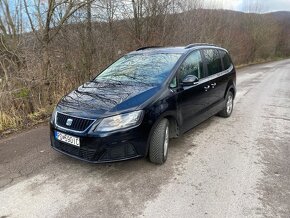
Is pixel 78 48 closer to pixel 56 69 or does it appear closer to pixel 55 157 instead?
pixel 56 69

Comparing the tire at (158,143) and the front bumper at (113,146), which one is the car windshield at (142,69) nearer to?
the tire at (158,143)

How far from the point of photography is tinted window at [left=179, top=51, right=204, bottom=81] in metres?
4.10

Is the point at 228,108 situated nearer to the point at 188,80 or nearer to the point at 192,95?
the point at 192,95

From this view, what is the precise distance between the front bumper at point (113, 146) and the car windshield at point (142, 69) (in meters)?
0.95

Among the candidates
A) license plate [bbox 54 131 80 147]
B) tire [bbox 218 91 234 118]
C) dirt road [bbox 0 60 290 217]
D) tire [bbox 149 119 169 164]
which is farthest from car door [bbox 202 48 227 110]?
license plate [bbox 54 131 80 147]

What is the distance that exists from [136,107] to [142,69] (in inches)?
47.7

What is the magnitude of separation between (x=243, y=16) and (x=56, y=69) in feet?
94.7

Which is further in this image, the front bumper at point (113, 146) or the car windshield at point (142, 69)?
the car windshield at point (142, 69)

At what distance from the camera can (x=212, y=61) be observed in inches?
208

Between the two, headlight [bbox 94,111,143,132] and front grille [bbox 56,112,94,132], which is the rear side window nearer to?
headlight [bbox 94,111,143,132]

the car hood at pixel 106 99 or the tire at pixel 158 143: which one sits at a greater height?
the car hood at pixel 106 99

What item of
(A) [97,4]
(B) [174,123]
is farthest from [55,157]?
(A) [97,4]

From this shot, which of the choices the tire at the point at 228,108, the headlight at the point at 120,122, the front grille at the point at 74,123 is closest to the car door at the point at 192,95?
the headlight at the point at 120,122

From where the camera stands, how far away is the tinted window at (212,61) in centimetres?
503
